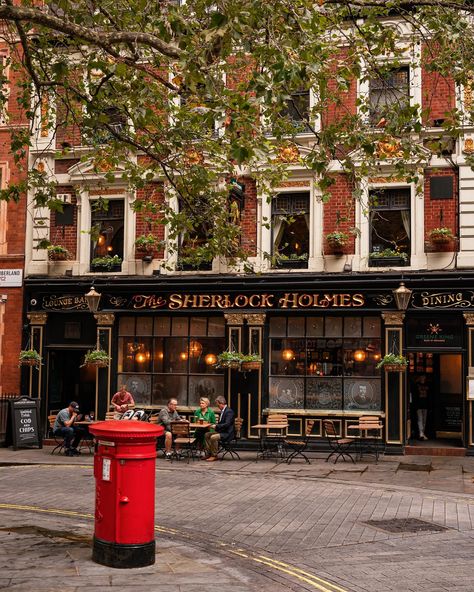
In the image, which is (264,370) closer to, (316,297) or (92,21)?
(316,297)

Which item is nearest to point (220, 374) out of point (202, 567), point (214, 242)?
point (214, 242)

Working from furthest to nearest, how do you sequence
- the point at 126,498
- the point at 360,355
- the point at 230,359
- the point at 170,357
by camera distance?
the point at 170,357 → the point at 360,355 → the point at 230,359 → the point at 126,498

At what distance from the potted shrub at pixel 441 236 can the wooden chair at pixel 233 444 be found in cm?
645

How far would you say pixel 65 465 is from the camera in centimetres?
1708

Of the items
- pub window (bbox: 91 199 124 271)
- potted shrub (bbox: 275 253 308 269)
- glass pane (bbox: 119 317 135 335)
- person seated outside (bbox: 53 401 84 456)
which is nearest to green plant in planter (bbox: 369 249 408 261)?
potted shrub (bbox: 275 253 308 269)

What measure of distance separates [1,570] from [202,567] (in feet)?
6.91

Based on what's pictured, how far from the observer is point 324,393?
19.6 metres

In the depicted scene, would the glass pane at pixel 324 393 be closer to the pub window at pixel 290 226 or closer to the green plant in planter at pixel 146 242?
the pub window at pixel 290 226

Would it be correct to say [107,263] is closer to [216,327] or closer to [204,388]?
[216,327]

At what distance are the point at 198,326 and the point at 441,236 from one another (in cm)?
665

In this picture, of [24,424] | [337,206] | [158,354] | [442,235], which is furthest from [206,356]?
[442,235]

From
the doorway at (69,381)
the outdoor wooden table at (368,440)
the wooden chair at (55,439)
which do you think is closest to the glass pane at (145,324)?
the doorway at (69,381)

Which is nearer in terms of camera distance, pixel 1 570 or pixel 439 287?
pixel 1 570

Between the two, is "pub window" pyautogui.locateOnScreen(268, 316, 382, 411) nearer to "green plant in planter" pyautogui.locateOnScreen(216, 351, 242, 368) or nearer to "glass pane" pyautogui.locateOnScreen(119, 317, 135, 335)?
"green plant in planter" pyautogui.locateOnScreen(216, 351, 242, 368)
